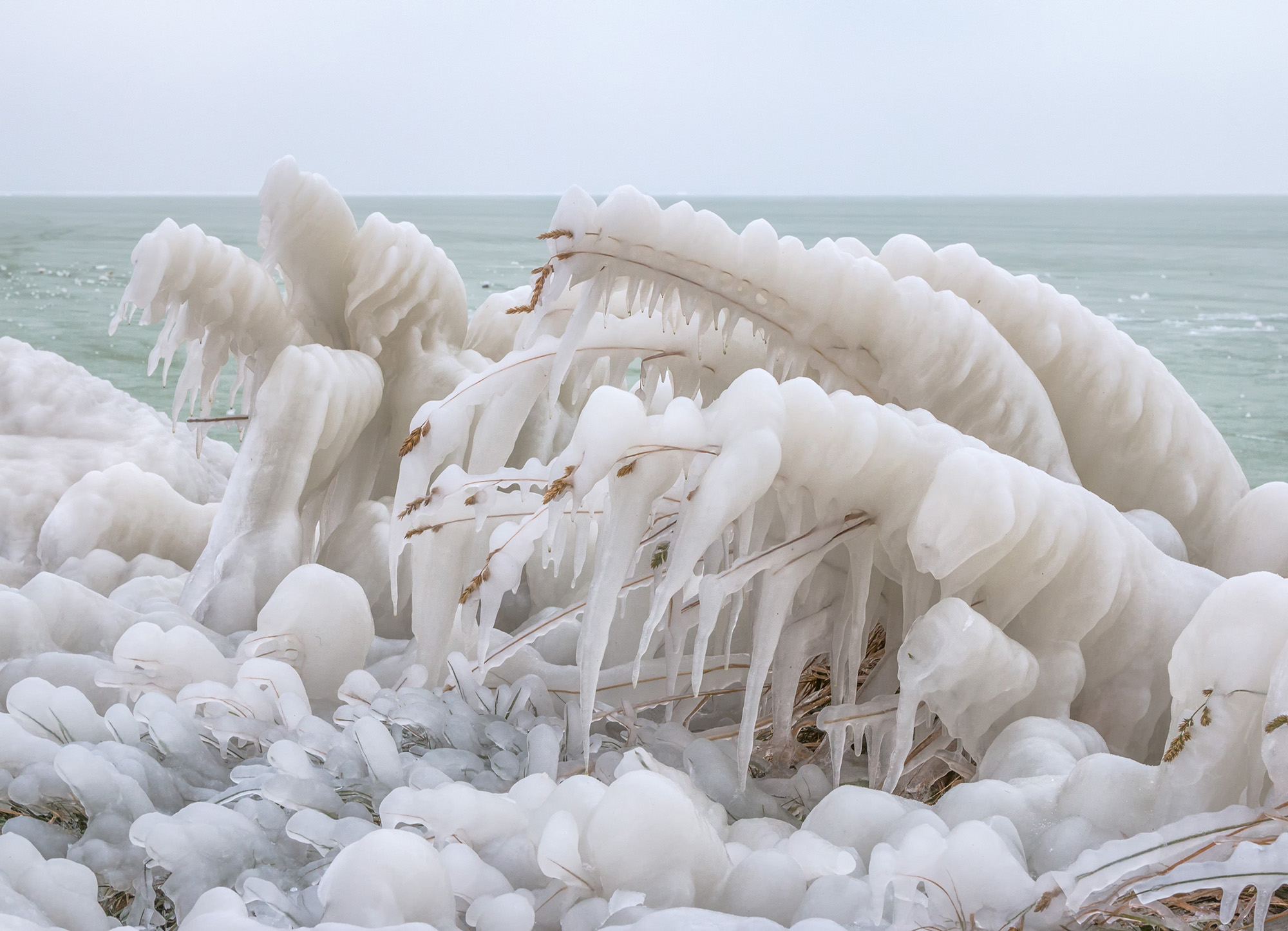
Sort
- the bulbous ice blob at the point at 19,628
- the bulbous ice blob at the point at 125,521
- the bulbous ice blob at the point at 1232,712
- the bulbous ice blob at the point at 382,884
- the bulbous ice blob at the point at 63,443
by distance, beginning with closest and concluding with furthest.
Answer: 1. the bulbous ice blob at the point at 382,884
2. the bulbous ice blob at the point at 1232,712
3. the bulbous ice blob at the point at 19,628
4. the bulbous ice blob at the point at 125,521
5. the bulbous ice blob at the point at 63,443

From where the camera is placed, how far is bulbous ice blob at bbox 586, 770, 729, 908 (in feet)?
2.97

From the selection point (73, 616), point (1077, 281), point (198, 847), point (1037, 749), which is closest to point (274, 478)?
point (73, 616)

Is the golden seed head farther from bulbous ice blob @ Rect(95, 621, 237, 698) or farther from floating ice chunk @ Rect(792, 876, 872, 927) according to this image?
floating ice chunk @ Rect(792, 876, 872, 927)

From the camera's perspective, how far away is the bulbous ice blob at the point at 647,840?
2.97ft

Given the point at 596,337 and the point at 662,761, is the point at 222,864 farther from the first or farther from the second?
the point at 596,337

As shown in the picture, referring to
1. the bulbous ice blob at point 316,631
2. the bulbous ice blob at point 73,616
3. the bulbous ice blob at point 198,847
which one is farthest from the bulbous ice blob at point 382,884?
the bulbous ice blob at point 73,616

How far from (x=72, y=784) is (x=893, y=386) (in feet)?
3.64

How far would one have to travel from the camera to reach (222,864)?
37.4 inches

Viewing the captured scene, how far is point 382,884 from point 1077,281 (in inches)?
648

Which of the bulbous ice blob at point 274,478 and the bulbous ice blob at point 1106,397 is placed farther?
the bulbous ice blob at point 274,478

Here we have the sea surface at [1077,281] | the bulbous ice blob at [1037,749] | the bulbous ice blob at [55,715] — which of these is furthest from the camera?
the sea surface at [1077,281]

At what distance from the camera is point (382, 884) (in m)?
0.85

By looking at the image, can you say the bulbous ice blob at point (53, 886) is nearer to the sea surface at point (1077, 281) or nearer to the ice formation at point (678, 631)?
the ice formation at point (678, 631)

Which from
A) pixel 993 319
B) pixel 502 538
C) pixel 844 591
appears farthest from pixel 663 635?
pixel 993 319
